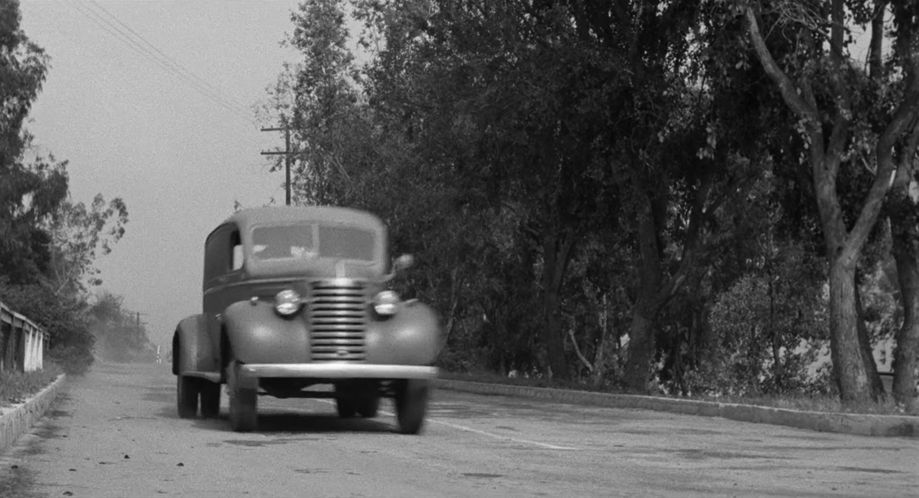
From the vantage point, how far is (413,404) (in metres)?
15.9

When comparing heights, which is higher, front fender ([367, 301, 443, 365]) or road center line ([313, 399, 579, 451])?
front fender ([367, 301, 443, 365])

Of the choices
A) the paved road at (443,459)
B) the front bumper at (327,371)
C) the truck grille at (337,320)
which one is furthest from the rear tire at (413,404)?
the truck grille at (337,320)

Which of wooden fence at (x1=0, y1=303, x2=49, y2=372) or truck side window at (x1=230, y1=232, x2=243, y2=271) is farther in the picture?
wooden fence at (x1=0, y1=303, x2=49, y2=372)

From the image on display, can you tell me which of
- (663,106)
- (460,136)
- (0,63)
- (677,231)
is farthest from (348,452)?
(0,63)

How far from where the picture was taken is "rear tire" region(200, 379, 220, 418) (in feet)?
61.7

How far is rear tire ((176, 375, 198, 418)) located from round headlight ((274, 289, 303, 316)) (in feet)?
12.5

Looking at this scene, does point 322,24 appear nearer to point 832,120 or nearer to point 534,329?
point 534,329

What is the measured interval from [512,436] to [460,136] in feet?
64.7

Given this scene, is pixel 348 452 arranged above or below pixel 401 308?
below

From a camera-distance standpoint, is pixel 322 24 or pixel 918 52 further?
pixel 322 24

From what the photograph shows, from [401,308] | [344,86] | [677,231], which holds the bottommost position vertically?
[401,308]

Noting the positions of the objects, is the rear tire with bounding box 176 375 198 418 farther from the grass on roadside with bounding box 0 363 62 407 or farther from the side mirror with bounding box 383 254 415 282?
the side mirror with bounding box 383 254 415 282

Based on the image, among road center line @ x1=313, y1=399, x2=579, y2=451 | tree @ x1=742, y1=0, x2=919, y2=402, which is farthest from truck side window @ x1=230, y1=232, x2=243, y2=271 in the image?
tree @ x1=742, y1=0, x2=919, y2=402

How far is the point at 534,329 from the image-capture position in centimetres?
5141
